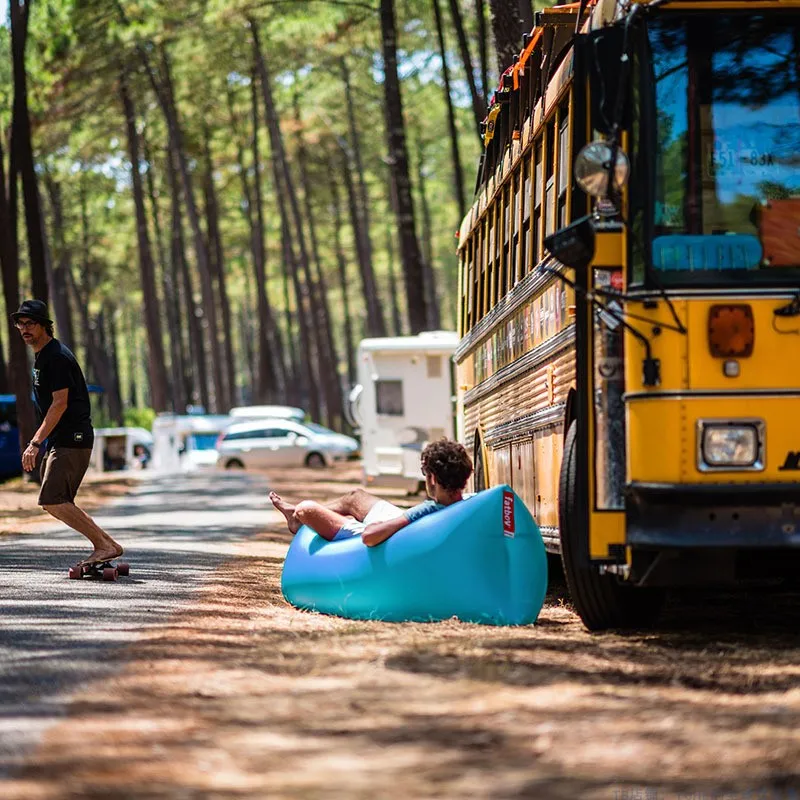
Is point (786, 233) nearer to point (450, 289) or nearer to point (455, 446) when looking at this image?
point (455, 446)

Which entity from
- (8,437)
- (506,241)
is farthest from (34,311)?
(8,437)

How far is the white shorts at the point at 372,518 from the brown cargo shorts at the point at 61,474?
2676 mm

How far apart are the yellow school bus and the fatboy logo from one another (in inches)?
11.7

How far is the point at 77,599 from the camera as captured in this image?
10.6 meters

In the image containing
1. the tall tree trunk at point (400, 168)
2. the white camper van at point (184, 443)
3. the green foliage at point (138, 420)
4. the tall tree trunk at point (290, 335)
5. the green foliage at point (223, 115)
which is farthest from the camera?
the green foliage at point (138, 420)

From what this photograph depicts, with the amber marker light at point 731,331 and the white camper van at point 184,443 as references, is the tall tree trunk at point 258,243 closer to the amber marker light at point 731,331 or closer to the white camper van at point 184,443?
the white camper van at point 184,443

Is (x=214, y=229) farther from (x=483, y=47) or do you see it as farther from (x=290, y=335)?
(x=483, y=47)

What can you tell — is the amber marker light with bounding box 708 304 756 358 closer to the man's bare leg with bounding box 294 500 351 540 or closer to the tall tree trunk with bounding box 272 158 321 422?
the man's bare leg with bounding box 294 500 351 540

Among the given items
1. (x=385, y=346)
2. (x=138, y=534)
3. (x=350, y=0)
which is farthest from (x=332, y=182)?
(x=138, y=534)

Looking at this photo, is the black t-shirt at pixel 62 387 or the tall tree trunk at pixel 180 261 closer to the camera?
the black t-shirt at pixel 62 387

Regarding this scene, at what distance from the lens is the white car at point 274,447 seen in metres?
46.8

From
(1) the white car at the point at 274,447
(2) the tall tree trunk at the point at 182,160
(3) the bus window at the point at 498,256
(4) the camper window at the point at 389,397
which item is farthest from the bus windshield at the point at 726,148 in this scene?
(2) the tall tree trunk at the point at 182,160

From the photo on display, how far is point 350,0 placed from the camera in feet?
103

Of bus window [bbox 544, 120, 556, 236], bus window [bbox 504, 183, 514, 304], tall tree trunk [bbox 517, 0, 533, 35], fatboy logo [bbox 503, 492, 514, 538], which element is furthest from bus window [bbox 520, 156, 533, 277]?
tall tree trunk [bbox 517, 0, 533, 35]
